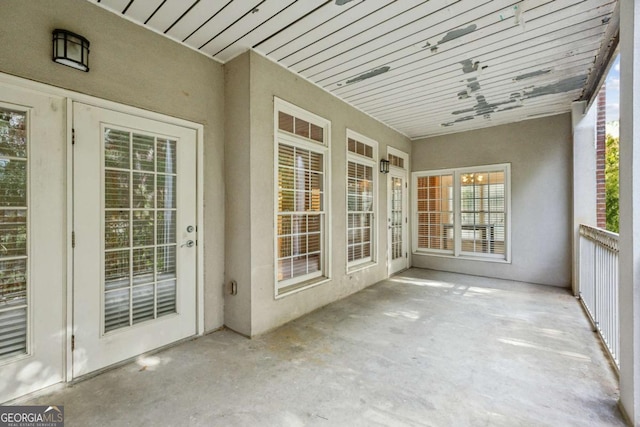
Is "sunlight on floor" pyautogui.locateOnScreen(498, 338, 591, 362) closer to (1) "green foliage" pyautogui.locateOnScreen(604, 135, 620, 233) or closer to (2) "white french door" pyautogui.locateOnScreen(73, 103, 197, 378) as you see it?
(2) "white french door" pyautogui.locateOnScreen(73, 103, 197, 378)

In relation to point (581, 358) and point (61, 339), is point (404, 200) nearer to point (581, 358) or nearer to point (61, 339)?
point (581, 358)

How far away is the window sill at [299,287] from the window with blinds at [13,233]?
6.68 ft

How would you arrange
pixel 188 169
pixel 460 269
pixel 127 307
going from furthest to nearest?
pixel 460 269
pixel 188 169
pixel 127 307

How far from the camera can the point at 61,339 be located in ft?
6.97

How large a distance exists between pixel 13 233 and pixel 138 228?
77 centimetres

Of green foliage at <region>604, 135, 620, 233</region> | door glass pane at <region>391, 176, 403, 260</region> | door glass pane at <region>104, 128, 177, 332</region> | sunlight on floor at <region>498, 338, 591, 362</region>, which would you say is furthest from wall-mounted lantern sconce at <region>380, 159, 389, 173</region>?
green foliage at <region>604, 135, 620, 233</region>

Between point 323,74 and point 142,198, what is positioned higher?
point 323,74

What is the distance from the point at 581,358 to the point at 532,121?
4.13 meters

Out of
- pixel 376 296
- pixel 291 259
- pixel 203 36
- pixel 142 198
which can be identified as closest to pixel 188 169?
pixel 142 198

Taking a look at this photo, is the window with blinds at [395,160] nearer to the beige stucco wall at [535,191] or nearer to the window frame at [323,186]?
the beige stucco wall at [535,191]

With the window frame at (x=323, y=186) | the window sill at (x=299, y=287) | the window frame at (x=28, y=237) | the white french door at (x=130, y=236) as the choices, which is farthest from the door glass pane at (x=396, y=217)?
the window frame at (x=28, y=237)

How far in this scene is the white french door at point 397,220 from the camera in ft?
18.3

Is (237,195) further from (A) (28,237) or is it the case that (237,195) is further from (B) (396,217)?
(B) (396,217)

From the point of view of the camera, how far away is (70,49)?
209cm
